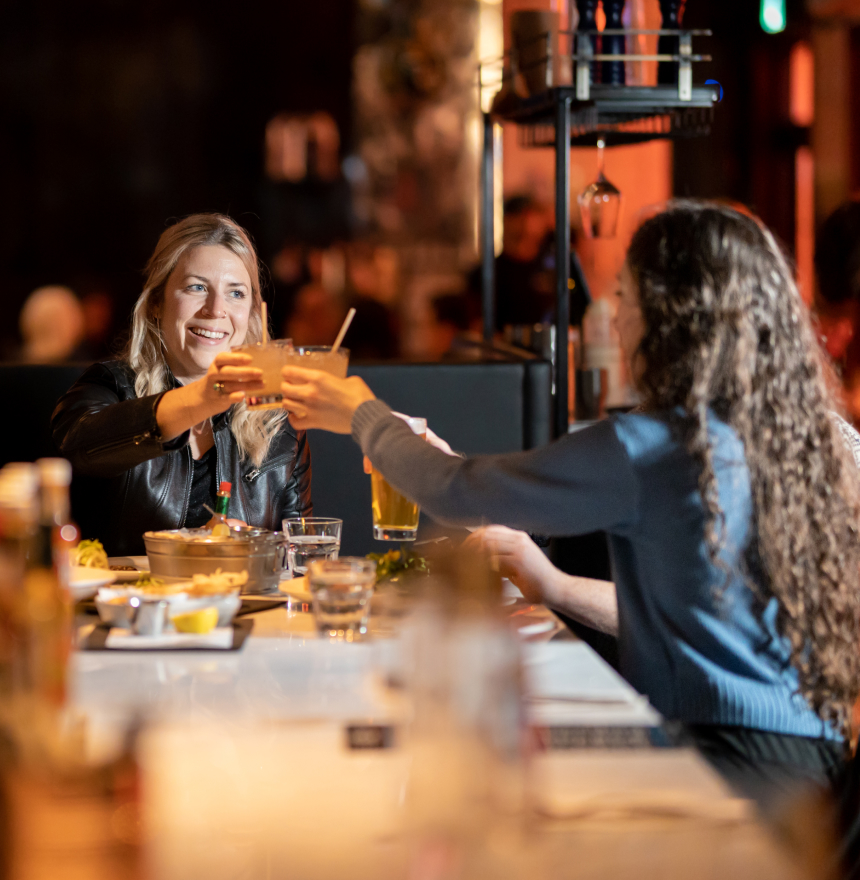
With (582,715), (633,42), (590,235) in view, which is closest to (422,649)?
(582,715)

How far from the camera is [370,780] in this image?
96 cm

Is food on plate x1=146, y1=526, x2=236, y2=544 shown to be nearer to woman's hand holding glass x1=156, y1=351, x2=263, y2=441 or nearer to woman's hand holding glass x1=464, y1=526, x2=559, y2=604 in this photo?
woman's hand holding glass x1=156, y1=351, x2=263, y2=441

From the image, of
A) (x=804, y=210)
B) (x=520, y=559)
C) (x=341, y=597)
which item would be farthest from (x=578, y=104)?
(x=804, y=210)

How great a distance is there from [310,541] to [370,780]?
0.97m

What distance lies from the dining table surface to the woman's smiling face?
1224 mm

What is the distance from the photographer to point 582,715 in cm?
117

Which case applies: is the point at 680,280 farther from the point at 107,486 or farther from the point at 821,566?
the point at 107,486

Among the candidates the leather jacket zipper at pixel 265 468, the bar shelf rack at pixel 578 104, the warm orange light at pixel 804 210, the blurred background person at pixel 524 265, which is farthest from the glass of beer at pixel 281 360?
the warm orange light at pixel 804 210

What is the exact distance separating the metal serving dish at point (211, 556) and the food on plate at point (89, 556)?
10 cm

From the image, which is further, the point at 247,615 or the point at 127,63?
the point at 127,63

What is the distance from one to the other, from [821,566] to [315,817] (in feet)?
2.66

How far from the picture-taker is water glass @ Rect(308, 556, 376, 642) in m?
1.50

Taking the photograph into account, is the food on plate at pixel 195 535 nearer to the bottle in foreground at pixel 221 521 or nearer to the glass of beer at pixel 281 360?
the bottle in foreground at pixel 221 521

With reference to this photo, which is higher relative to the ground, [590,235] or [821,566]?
[590,235]
